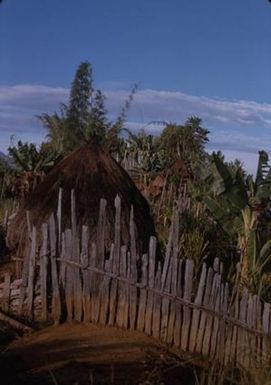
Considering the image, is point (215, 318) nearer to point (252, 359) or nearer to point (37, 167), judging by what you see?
point (252, 359)

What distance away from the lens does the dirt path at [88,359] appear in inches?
217

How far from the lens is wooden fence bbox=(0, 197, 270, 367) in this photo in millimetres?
6371

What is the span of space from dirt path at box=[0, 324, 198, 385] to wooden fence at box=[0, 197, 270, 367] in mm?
223

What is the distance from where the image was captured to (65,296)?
306 inches

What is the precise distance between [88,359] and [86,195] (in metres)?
2.91

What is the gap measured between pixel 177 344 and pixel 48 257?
5.62ft

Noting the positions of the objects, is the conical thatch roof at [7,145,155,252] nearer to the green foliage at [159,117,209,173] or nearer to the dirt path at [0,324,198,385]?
the dirt path at [0,324,198,385]

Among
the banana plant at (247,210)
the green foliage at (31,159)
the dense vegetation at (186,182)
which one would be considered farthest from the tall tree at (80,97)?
the banana plant at (247,210)

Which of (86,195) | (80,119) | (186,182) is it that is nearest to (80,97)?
(80,119)

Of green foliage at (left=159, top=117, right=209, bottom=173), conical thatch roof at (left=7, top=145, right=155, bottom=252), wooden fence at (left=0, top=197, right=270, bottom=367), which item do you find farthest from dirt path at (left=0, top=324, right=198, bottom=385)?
green foliage at (left=159, top=117, right=209, bottom=173)

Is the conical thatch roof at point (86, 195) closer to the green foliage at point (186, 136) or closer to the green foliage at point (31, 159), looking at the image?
the green foliage at point (31, 159)

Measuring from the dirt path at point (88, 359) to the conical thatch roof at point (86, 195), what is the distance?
→ 1.52 metres

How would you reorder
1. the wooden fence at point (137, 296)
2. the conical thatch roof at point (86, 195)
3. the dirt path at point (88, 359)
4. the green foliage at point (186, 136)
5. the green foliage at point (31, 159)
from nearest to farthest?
1. the dirt path at point (88, 359)
2. the wooden fence at point (137, 296)
3. the conical thatch roof at point (86, 195)
4. the green foliage at point (31, 159)
5. the green foliage at point (186, 136)

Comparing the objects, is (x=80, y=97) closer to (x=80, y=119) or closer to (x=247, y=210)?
(x=80, y=119)
